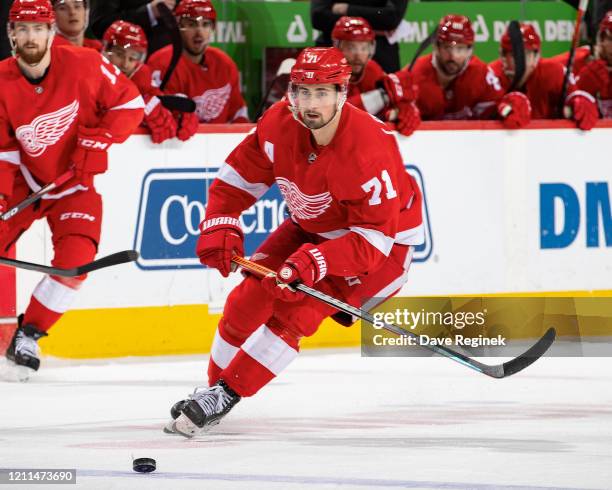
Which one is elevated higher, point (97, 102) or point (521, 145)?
point (97, 102)

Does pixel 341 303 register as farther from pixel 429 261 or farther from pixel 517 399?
pixel 429 261

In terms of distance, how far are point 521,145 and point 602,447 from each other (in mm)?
2505

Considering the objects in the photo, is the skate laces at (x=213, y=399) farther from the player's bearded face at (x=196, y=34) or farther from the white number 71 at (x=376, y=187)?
the player's bearded face at (x=196, y=34)

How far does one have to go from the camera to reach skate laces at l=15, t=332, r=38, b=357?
5.11 meters

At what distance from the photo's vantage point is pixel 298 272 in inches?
153

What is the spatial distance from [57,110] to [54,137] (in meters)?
0.10

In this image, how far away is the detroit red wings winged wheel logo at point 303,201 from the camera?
411 cm

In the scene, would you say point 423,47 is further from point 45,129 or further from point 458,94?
point 45,129

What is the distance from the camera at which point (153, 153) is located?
18.4ft

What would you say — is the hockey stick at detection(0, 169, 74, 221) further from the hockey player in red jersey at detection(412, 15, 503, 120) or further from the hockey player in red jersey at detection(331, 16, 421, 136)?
the hockey player in red jersey at detection(412, 15, 503, 120)

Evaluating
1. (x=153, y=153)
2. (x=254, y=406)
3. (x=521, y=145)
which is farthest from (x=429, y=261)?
(x=254, y=406)

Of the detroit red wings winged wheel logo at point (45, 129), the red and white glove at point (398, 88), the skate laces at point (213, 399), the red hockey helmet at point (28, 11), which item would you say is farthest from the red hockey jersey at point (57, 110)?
the skate laces at point (213, 399)

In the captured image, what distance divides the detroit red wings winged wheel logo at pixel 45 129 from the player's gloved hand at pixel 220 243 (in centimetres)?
116

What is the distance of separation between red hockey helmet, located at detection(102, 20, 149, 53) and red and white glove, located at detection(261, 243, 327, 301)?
2034mm
